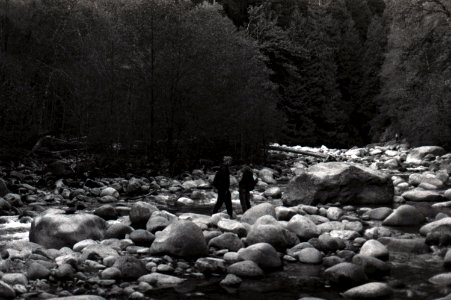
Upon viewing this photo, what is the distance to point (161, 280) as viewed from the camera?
26.5ft

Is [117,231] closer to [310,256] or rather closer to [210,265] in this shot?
[210,265]

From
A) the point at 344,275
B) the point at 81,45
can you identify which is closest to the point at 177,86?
the point at 81,45

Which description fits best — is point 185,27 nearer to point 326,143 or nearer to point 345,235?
point 345,235

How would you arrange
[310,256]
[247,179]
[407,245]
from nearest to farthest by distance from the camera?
1. [310,256]
2. [407,245]
3. [247,179]

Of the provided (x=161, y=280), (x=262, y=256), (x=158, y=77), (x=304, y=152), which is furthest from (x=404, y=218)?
(x=304, y=152)

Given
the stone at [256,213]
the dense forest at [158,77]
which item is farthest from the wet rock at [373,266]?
the dense forest at [158,77]

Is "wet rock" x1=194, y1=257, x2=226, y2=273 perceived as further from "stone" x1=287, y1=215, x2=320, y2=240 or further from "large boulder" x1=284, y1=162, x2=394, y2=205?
"large boulder" x1=284, y1=162, x2=394, y2=205

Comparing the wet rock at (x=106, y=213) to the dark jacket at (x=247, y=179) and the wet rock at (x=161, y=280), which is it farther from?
the wet rock at (x=161, y=280)

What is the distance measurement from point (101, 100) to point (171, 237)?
59.9ft

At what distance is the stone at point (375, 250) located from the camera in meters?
9.36

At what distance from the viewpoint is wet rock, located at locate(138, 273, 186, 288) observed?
26.2ft

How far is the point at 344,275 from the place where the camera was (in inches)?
319

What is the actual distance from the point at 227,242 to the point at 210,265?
1304mm

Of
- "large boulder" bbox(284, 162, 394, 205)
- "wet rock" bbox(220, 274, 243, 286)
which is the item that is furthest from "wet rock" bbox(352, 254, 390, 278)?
"large boulder" bbox(284, 162, 394, 205)
